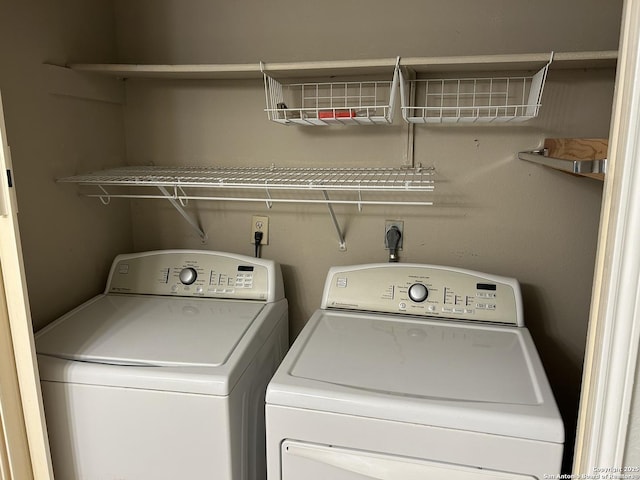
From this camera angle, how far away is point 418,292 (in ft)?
5.63

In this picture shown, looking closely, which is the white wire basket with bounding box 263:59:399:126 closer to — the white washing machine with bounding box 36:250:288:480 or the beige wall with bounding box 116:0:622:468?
the beige wall with bounding box 116:0:622:468

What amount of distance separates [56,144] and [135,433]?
3.25 feet

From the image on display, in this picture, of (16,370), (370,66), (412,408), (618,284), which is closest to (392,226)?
(370,66)

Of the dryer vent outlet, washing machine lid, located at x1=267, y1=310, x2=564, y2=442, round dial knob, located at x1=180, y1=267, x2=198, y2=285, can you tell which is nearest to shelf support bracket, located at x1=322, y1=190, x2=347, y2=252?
the dryer vent outlet

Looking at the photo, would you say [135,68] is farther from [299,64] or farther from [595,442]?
[595,442]

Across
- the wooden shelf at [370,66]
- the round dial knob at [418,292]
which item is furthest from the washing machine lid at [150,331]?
the wooden shelf at [370,66]

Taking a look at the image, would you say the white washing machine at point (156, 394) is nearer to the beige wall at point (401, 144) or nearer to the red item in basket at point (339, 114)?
the beige wall at point (401, 144)

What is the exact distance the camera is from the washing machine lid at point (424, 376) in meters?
1.15

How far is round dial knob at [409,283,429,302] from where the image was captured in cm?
171

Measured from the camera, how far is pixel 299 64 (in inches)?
62.9

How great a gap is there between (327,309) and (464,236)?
598 millimetres

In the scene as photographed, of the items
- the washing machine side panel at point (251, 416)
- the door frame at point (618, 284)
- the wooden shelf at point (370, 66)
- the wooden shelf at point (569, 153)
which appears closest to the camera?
the door frame at point (618, 284)

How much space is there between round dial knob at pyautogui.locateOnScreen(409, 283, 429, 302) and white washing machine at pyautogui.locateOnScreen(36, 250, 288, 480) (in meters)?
0.51

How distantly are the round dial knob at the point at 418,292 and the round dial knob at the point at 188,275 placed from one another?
0.81 m
